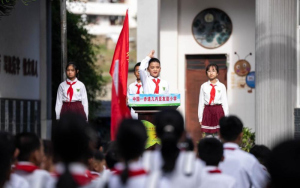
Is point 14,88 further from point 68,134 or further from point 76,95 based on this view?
point 68,134

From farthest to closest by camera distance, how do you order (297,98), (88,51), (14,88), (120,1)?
1. (120,1)
2. (88,51)
3. (14,88)
4. (297,98)

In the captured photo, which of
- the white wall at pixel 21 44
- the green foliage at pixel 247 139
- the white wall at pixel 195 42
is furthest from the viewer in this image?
the white wall at pixel 195 42

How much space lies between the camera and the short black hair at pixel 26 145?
5508 millimetres

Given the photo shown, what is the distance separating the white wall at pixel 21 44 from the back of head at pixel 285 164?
12971 mm

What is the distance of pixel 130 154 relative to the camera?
429cm

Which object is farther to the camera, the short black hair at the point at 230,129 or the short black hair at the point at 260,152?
the short black hair at the point at 260,152

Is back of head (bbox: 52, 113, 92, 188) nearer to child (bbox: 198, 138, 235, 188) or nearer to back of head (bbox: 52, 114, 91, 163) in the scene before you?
back of head (bbox: 52, 114, 91, 163)

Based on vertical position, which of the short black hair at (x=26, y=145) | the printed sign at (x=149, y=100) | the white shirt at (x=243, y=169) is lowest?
the white shirt at (x=243, y=169)

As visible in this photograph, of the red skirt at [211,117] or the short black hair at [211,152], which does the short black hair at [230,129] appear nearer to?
the short black hair at [211,152]

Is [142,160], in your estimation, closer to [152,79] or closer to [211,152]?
[211,152]

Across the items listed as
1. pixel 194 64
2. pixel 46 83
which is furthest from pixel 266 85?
pixel 46 83

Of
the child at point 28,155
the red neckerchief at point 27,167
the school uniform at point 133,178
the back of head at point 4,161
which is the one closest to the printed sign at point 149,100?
the child at point 28,155

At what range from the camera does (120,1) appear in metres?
66.8

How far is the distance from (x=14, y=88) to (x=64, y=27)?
1.86 meters
